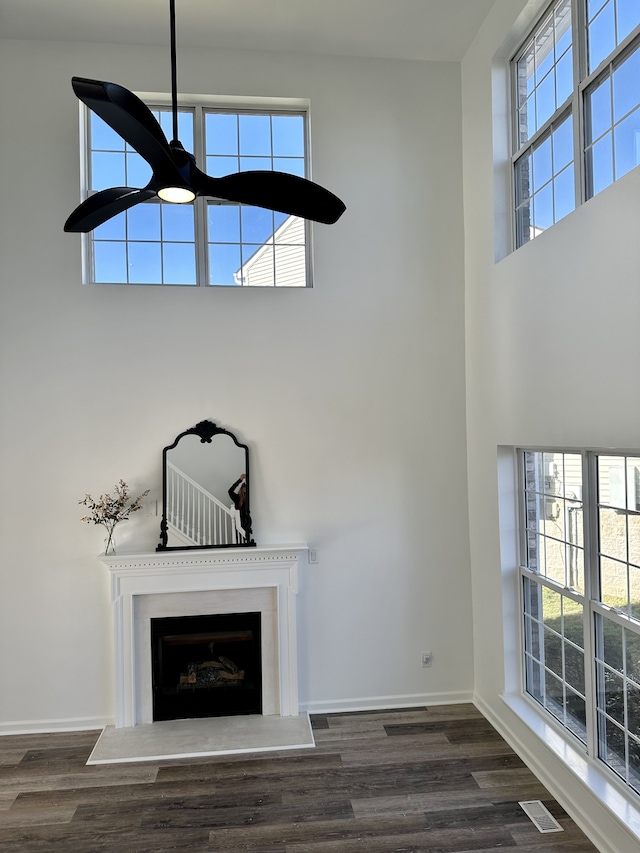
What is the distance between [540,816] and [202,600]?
2.25 m

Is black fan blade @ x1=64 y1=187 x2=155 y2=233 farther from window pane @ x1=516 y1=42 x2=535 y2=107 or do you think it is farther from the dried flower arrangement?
window pane @ x1=516 y1=42 x2=535 y2=107

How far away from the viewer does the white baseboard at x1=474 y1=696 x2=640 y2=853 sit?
2.52 m

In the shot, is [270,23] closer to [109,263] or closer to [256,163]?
[256,163]

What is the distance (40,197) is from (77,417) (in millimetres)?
1469

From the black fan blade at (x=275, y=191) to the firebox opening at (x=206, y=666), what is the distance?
106 inches

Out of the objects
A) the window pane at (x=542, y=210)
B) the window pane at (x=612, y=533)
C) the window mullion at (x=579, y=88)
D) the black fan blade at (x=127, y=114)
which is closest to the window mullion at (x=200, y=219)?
the black fan blade at (x=127, y=114)

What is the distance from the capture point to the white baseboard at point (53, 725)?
3904mm

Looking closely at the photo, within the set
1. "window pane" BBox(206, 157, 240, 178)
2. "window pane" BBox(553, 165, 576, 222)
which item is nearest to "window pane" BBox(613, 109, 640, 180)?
"window pane" BBox(553, 165, 576, 222)

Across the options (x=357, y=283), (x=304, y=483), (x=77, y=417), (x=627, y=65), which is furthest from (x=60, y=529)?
(x=627, y=65)

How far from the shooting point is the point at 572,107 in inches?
117

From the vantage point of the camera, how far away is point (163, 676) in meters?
4.00

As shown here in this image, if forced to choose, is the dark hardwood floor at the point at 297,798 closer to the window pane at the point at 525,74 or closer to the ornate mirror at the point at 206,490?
the ornate mirror at the point at 206,490

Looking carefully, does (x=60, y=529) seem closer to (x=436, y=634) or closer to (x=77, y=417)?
(x=77, y=417)

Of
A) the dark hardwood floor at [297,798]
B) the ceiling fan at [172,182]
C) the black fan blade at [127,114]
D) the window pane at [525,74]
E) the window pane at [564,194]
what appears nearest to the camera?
the black fan blade at [127,114]
